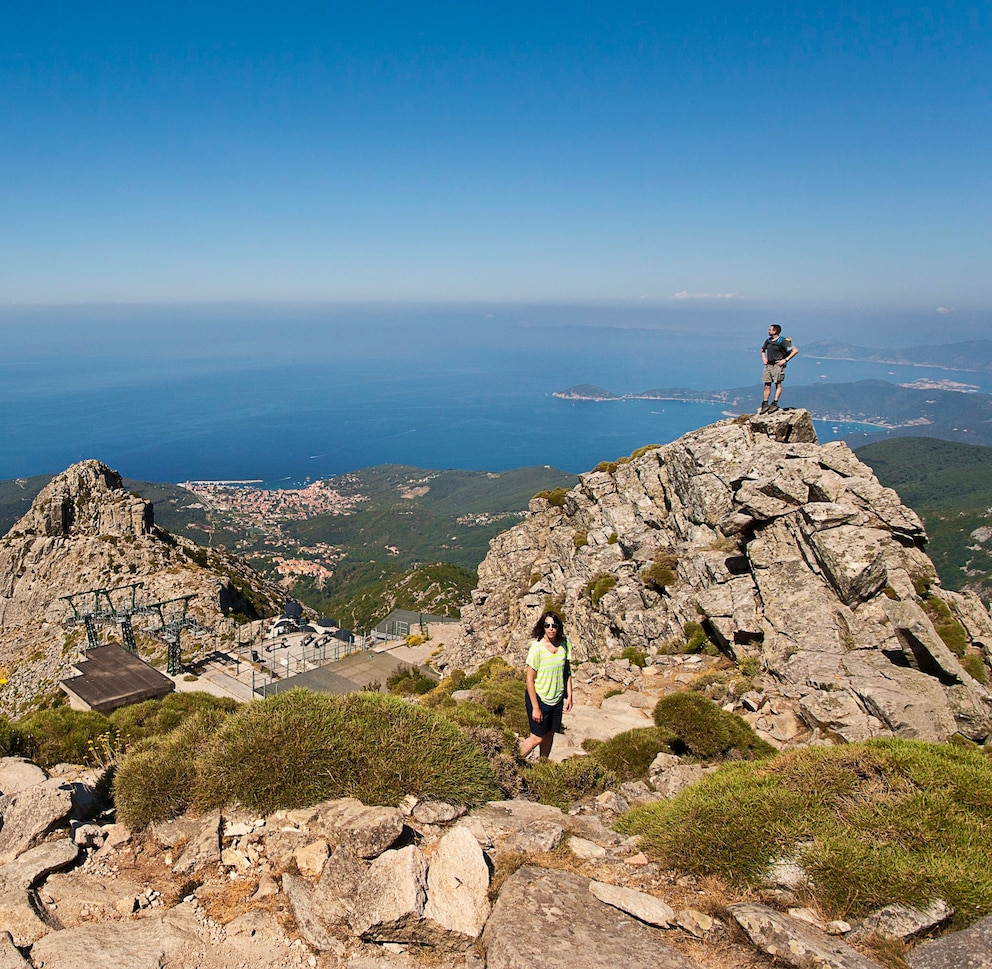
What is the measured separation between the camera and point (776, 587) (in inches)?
619

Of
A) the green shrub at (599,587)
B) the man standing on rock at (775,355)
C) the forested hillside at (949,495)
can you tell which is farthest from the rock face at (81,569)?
the forested hillside at (949,495)

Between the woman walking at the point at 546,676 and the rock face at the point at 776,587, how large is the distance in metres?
5.63

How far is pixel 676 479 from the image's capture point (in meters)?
23.1

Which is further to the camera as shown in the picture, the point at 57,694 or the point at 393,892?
the point at 57,694

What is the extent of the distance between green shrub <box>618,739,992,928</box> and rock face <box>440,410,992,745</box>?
228 inches

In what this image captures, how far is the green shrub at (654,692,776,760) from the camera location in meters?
10.4

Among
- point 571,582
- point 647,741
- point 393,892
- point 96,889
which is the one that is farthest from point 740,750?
point 571,582

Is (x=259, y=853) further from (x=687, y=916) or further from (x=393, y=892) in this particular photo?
(x=687, y=916)

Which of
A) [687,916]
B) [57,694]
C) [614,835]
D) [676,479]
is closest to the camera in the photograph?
[687,916]

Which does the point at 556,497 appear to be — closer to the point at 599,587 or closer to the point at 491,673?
the point at 599,587

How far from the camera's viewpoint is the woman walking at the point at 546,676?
8492 millimetres

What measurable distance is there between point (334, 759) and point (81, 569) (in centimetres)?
5390

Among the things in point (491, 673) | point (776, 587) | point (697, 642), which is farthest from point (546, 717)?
point (491, 673)

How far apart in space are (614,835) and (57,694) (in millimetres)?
37868
